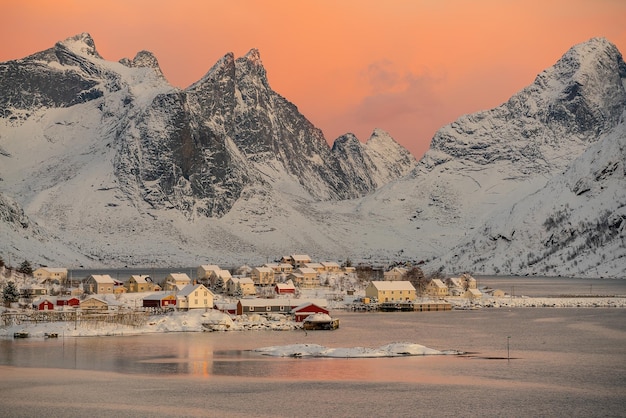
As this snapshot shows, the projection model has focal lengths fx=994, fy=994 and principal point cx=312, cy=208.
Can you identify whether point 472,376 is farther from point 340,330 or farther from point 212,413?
point 340,330

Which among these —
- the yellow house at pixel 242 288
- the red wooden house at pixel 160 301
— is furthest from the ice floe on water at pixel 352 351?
the yellow house at pixel 242 288

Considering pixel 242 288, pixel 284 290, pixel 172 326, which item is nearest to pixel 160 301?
pixel 172 326

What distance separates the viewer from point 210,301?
461ft

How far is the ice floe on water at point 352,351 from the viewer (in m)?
87.4

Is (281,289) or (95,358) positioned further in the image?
(281,289)

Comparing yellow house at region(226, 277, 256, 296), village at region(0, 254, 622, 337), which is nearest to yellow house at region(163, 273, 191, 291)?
village at region(0, 254, 622, 337)

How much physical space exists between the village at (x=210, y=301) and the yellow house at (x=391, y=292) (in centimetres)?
17

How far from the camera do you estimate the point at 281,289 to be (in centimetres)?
17825

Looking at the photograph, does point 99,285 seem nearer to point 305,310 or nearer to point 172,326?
point 305,310

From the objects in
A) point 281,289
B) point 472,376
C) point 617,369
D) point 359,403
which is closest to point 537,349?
point 617,369

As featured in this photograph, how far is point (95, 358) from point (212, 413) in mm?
28600

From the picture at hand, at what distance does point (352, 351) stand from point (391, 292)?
272ft

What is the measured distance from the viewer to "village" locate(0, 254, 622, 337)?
119m

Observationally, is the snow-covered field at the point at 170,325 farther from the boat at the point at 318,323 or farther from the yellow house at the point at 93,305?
the yellow house at the point at 93,305
